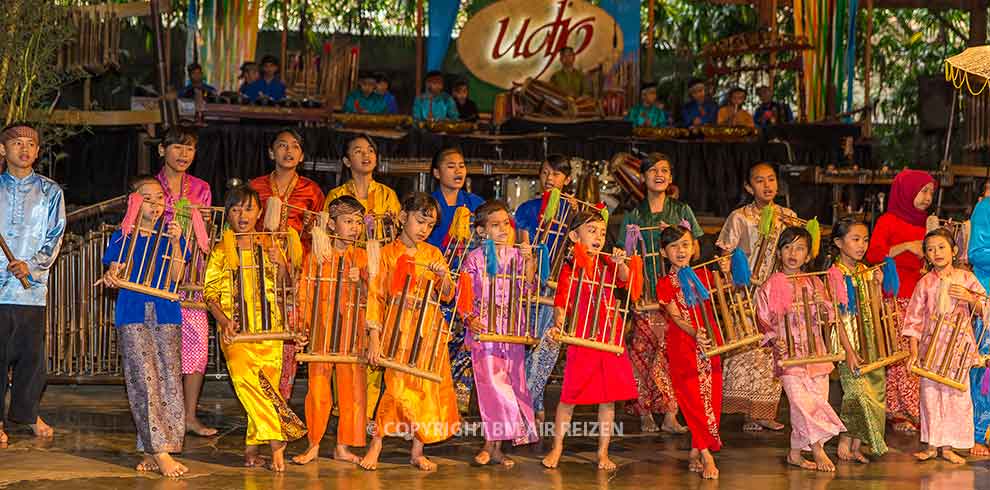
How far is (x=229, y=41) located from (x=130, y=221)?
697 cm

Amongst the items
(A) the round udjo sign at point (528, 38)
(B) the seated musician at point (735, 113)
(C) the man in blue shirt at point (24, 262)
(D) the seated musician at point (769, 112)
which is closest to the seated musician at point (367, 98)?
(A) the round udjo sign at point (528, 38)

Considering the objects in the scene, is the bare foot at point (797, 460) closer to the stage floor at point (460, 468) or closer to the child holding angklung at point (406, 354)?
the stage floor at point (460, 468)

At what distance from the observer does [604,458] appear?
6328 mm

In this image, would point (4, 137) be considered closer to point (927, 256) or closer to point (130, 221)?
point (130, 221)

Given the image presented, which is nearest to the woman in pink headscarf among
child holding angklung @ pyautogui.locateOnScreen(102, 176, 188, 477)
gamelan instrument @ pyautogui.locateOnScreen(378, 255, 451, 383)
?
gamelan instrument @ pyautogui.locateOnScreen(378, 255, 451, 383)

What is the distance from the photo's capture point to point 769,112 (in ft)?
42.2

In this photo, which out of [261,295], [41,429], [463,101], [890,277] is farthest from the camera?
[463,101]

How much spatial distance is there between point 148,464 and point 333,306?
1101 mm

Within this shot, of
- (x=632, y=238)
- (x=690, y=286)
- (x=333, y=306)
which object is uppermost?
(x=632, y=238)

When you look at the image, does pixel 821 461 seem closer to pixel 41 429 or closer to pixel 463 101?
pixel 41 429

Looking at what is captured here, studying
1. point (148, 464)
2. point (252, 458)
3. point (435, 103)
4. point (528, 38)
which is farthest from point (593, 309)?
point (528, 38)

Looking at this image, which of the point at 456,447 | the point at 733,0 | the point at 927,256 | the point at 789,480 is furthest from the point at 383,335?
the point at 733,0

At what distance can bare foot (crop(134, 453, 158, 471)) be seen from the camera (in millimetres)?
6098

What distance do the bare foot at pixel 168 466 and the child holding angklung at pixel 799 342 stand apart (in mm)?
2847
